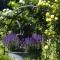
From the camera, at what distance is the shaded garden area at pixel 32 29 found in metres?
9.44

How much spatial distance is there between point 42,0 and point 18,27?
2807 mm

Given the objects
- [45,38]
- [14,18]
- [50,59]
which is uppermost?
[14,18]

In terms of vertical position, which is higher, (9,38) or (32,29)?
(32,29)

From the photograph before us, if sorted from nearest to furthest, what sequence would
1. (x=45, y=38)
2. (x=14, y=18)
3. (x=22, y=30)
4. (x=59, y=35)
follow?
1. (x=59, y=35)
2. (x=45, y=38)
3. (x=14, y=18)
4. (x=22, y=30)

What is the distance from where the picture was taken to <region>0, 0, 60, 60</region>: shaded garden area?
944 centimetres

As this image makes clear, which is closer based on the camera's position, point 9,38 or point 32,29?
point 32,29

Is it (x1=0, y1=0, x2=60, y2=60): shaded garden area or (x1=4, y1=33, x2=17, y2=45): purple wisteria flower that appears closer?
(x1=0, y1=0, x2=60, y2=60): shaded garden area

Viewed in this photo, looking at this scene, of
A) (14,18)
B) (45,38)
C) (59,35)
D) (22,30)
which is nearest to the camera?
(59,35)

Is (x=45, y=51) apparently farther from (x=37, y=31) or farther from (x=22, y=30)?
(x=22, y=30)

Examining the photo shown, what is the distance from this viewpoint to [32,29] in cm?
1160

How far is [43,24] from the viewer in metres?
10.7

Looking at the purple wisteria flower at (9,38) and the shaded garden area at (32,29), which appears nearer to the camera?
the shaded garden area at (32,29)

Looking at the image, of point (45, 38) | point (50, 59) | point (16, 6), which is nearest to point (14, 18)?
point (16, 6)

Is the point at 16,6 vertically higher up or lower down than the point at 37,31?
higher up
